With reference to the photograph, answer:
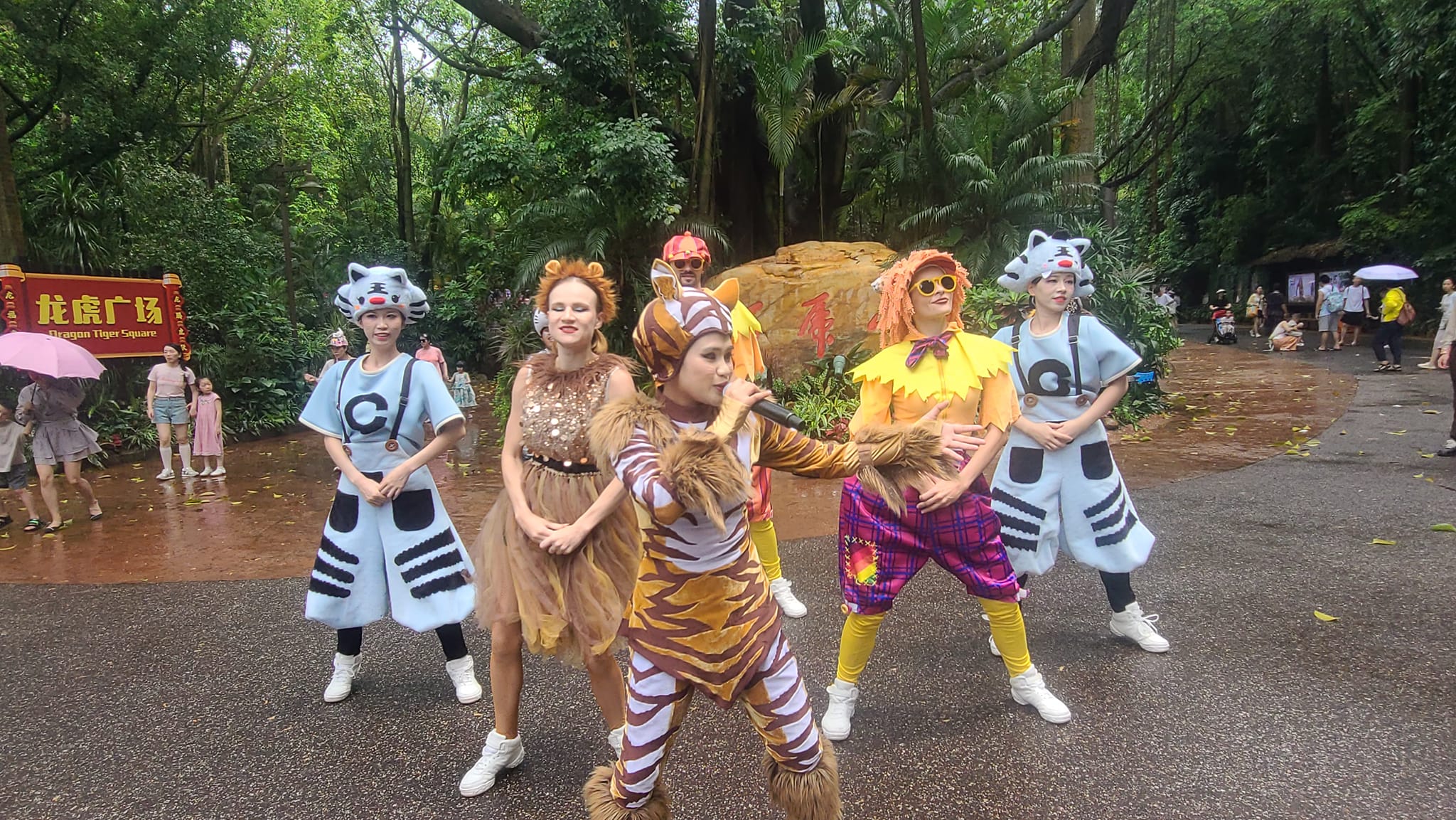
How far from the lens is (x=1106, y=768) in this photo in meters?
A: 2.73

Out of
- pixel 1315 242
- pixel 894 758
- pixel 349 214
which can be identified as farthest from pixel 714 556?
pixel 1315 242

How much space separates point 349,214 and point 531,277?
1452cm

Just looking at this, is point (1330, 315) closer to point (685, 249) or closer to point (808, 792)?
point (685, 249)

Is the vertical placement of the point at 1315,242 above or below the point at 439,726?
above

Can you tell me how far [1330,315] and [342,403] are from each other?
21.1m

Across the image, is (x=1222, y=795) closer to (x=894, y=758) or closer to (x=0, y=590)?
(x=894, y=758)

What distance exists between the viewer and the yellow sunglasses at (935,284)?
2.95 meters

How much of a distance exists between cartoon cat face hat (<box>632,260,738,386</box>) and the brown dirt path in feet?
13.4

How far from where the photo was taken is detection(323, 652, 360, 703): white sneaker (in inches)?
138

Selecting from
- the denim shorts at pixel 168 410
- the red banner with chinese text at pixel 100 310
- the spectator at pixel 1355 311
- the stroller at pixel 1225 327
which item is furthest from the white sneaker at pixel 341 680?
the stroller at pixel 1225 327

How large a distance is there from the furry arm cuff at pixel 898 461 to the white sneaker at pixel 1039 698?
1.45 m

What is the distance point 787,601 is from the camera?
431 centimetres

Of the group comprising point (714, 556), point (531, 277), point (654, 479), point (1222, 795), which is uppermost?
point (531, 277)

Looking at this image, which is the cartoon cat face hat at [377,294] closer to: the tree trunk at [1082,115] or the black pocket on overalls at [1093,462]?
the black pocket on overalls at [1093,462]
